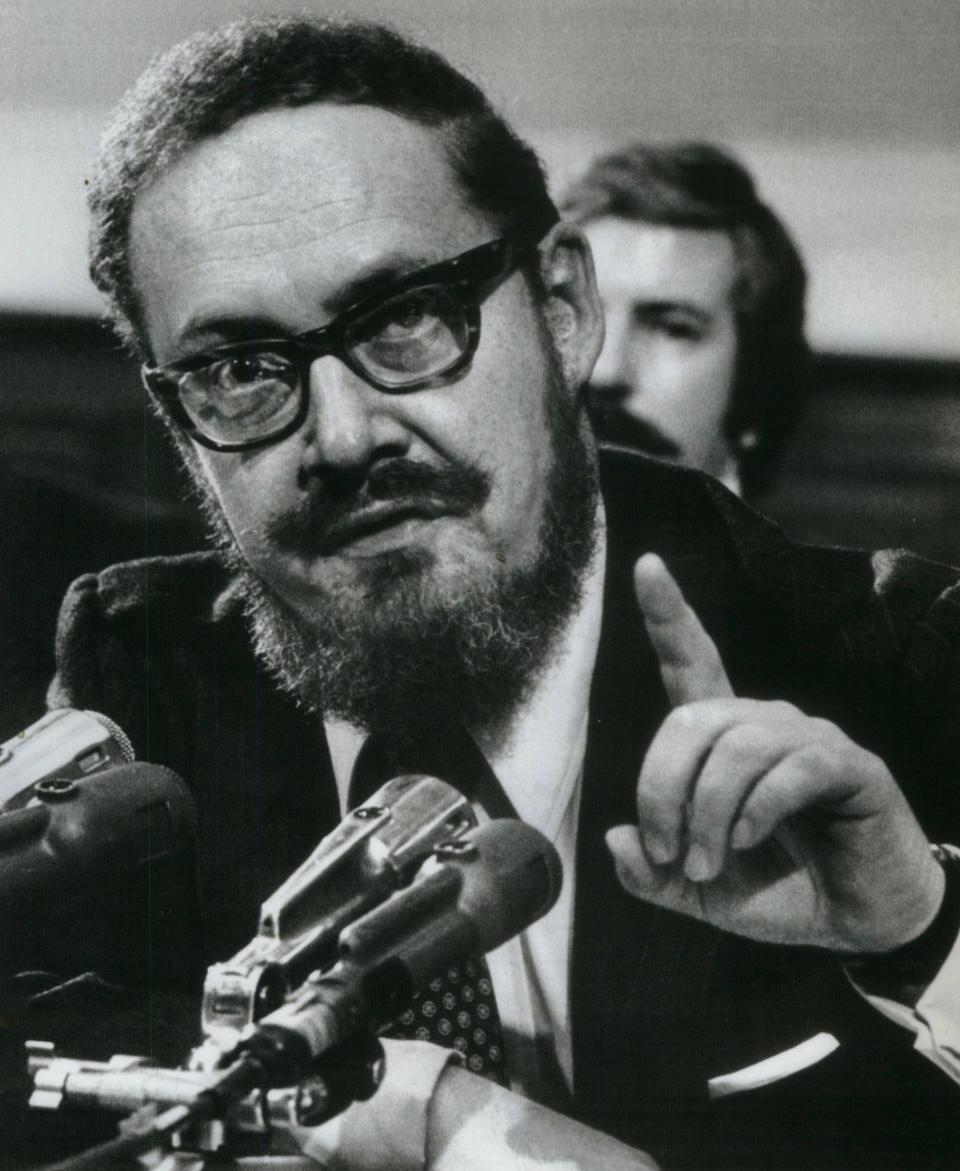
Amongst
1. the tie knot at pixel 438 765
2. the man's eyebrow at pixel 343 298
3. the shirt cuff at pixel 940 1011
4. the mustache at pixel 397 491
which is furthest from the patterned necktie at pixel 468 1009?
the man's eyebrow at pixel 343 298

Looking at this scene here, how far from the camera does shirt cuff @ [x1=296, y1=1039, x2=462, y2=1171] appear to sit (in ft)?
5.19

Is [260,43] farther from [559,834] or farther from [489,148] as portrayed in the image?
[559,834]

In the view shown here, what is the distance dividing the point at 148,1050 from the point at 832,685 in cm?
93

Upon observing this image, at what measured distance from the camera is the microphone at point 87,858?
1504 mm

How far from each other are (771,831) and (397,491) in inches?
22.7

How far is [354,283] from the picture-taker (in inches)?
63.1

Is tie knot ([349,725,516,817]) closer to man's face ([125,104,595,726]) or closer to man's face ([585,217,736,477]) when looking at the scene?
man's face ([125,104,595,726])

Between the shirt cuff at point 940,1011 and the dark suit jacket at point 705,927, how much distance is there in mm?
18

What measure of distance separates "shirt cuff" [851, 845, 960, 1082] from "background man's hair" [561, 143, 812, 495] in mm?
544

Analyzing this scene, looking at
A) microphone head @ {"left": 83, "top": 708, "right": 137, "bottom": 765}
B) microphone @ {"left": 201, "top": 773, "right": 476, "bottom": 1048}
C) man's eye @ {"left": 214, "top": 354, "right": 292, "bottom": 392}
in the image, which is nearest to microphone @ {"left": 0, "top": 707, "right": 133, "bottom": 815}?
microphone head @ {"left": 83, "top": 708, "right": 137, "bottom": 765}

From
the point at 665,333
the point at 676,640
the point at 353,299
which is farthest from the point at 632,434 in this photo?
the point at 353,299

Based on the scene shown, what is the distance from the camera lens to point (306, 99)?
164cm

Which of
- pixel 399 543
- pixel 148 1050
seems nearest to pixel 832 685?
pixel 399 543

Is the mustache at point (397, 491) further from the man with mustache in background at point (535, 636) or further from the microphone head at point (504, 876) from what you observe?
the microphone head at point (504, 876)
